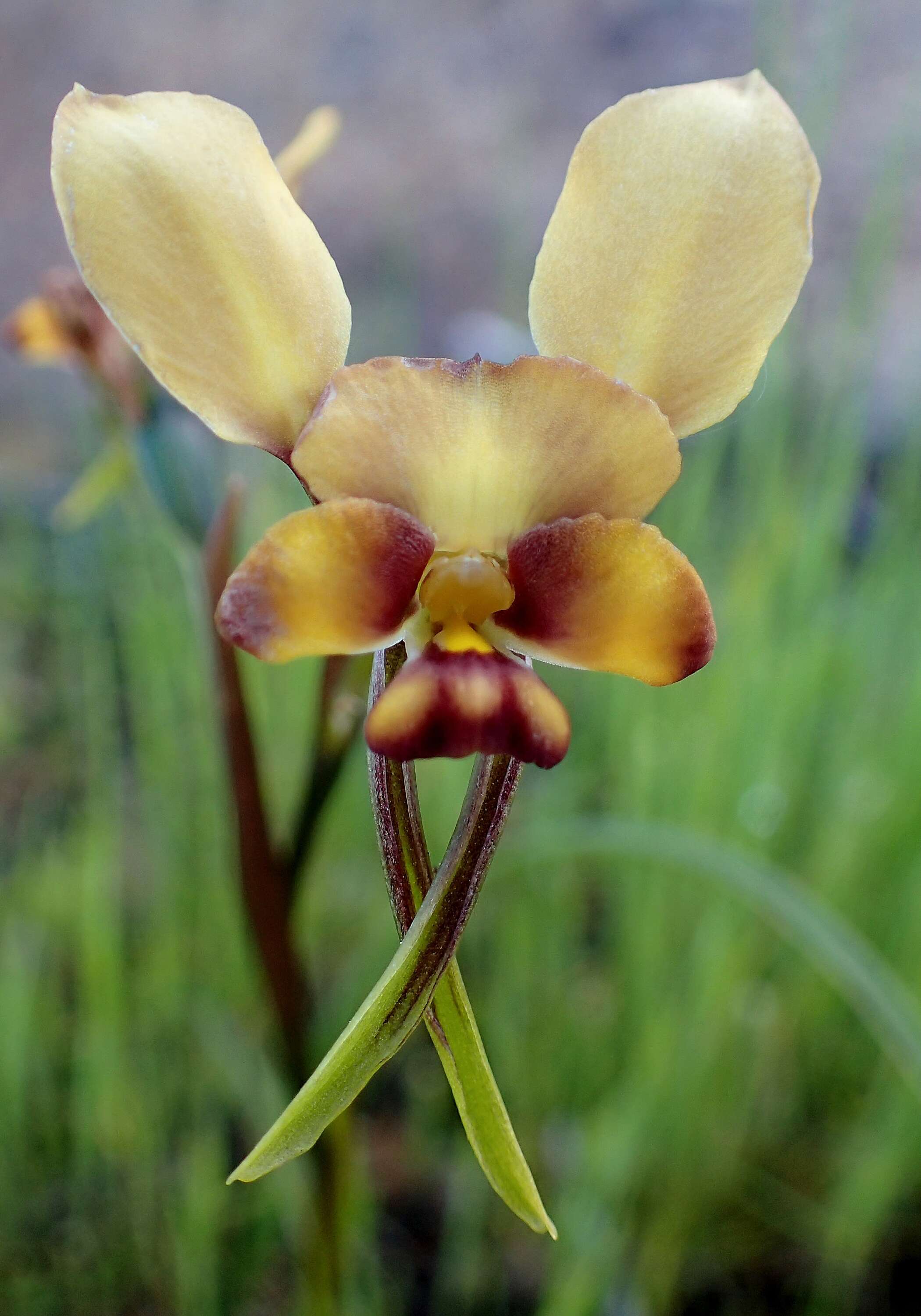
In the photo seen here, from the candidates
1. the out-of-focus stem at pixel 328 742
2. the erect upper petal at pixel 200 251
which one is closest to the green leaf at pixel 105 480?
the out-of-focus stem at pixel 328 742

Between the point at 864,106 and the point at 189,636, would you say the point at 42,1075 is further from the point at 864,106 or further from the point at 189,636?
the point at 864,106

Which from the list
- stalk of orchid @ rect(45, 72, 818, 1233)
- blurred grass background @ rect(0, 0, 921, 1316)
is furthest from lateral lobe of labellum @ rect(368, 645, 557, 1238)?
blurred grass background @ rect(0, 0, 921, 1316)

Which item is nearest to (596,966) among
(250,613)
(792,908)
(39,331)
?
(792,908)

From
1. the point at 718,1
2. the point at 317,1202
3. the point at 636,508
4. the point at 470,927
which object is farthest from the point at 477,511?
the point at 718,1

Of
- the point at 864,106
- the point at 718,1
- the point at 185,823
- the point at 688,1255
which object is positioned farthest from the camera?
the point at 864,106

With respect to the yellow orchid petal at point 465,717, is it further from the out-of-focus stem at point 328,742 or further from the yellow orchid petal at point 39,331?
the yellow orchid petal at point 39,331

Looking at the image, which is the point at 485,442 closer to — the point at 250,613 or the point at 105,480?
the point at 250,613

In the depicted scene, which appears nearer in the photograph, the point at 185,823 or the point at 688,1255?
the point at 688,1255

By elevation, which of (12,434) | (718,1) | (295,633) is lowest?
(12,434)
